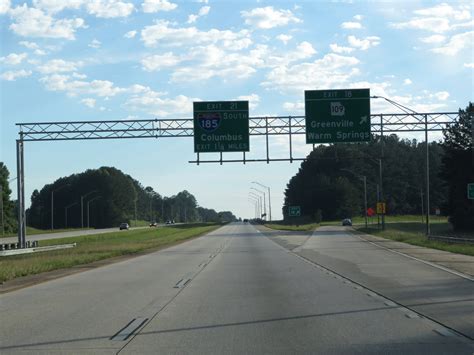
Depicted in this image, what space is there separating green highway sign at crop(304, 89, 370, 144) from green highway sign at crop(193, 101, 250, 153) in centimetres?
403

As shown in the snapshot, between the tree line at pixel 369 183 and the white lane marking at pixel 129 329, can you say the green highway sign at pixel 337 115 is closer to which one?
the white lane marking at pixel 129 329

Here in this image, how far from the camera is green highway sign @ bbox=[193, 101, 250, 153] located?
38719mm

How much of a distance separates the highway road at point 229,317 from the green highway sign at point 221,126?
18.2m

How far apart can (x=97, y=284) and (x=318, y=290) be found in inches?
270

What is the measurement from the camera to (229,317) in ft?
39.7

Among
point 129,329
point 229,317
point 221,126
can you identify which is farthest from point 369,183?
point 129,329

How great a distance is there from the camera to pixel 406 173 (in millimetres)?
188000

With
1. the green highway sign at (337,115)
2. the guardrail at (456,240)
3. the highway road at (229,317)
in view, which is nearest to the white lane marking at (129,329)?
the highway road at (229,317)

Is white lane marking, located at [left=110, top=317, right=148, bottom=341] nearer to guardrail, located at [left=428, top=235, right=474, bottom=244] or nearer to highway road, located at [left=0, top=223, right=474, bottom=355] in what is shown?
highway road, located at [left=0, top=223, right=474, bottom=355]

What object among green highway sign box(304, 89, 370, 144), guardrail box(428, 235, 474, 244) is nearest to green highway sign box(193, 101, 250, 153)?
green highway sign box(304, 89, 370, 144)

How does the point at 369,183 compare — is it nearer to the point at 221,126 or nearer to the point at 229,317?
the point at 221,126

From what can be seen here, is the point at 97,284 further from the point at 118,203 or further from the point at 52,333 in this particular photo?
the point at 118,203

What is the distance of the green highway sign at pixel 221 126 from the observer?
38719 mm

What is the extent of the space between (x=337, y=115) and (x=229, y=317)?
87.4 ft
